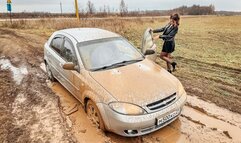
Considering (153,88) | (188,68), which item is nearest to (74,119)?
(153,88)

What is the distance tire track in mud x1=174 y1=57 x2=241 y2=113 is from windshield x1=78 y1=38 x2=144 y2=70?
2006 mm

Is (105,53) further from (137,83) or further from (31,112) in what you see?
(31,112)

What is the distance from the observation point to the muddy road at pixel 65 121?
13.5 feet

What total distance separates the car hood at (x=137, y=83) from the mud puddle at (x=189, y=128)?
734 mm

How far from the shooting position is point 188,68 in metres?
8.01

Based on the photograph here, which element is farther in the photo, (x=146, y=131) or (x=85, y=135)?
(x=85, y=135)

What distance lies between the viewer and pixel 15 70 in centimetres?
825

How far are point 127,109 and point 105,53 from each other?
167cm

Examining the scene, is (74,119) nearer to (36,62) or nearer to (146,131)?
(146,131)

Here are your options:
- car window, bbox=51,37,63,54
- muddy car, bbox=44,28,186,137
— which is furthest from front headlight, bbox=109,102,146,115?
car window, bbox=51,37,63,54

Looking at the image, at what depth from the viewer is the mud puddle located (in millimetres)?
4059

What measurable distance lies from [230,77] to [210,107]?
2.31 metres

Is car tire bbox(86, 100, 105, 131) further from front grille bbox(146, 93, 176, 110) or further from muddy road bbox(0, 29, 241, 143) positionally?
front grille bbox(146, 93, 176, 110)

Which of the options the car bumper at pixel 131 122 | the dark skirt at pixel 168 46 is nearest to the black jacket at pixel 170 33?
the dark skirt at pixel 168 46
